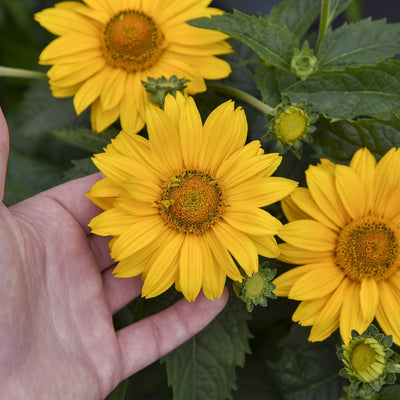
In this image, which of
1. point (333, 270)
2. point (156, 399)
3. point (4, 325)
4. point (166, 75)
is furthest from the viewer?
point (156, 399)

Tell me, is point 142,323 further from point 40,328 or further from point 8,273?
point 8,273

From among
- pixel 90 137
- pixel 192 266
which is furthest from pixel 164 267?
pixel 90 137

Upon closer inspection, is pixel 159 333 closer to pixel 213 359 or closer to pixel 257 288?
pixel 213 359

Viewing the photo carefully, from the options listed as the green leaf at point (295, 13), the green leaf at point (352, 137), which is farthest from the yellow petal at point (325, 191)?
the green leaf at point (295, 13)

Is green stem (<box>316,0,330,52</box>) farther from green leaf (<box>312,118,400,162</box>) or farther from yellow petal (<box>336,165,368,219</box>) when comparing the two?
yellow petal (<box>336,165,368,219</box>)

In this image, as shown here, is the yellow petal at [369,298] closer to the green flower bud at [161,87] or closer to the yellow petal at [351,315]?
the yellow petal at [351,315]

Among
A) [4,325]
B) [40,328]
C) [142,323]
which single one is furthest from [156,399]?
[4,325]
